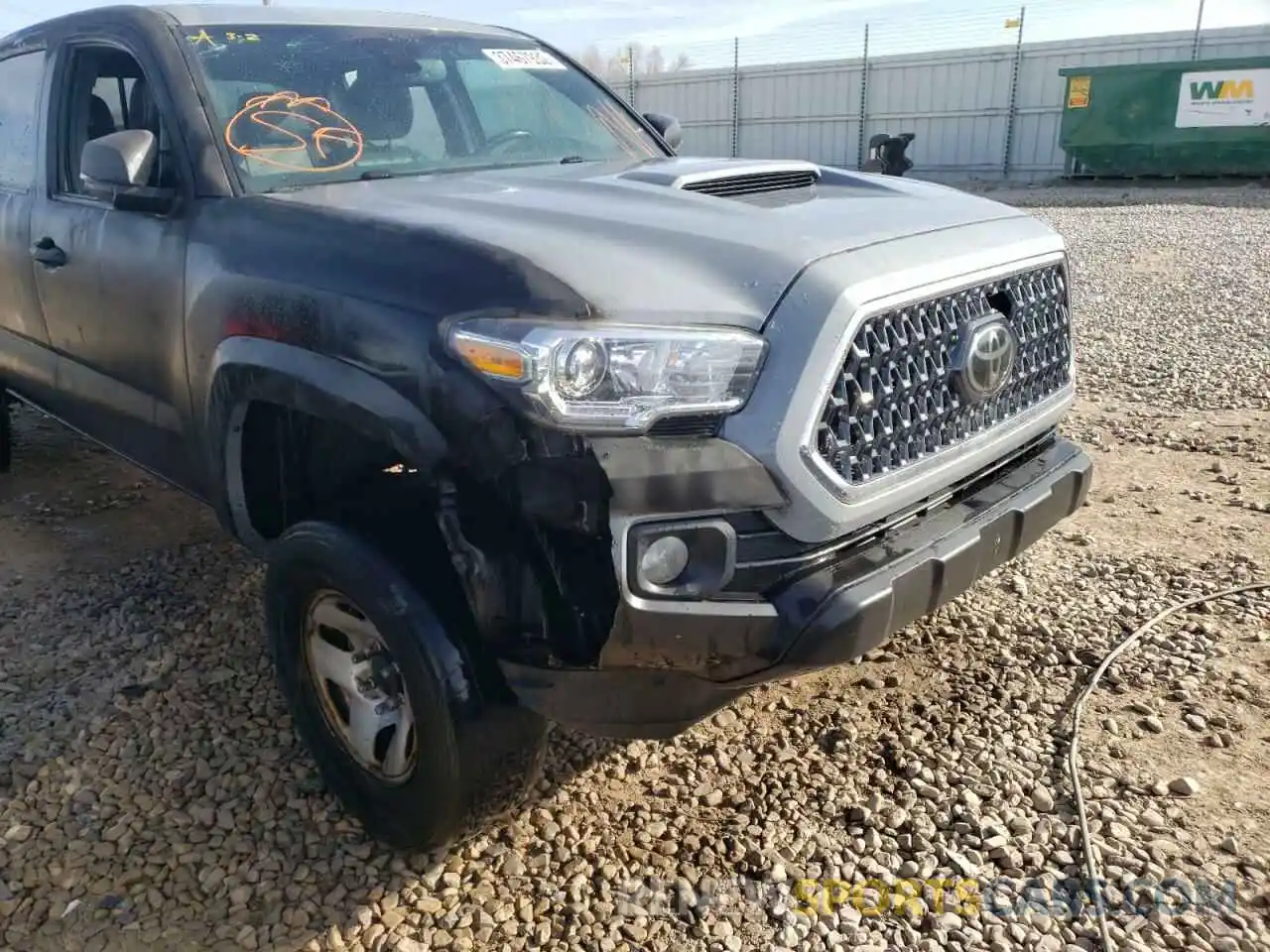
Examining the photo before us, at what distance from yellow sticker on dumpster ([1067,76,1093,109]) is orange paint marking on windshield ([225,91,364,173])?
2195 cm

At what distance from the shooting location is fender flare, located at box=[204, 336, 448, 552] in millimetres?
Answer: 2170

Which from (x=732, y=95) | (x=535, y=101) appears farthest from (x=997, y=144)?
(x=535, y=101)

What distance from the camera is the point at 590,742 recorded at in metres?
3.06

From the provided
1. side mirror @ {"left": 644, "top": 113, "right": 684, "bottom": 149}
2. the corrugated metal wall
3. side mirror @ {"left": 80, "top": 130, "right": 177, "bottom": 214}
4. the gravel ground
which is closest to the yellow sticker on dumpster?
the corrugated metal wall

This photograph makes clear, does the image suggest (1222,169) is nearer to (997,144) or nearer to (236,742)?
(997,144)

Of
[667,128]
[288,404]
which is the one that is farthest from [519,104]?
[288,404]

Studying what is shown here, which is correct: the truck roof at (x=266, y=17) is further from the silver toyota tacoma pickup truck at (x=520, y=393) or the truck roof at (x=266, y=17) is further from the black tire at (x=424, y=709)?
the black tire at (x=424, y=709)

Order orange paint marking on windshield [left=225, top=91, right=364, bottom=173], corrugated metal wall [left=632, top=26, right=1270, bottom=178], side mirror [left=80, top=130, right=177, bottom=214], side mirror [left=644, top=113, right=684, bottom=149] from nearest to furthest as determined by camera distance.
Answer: side mirror [left=80, top=130, right=177, bottom=214], orange paint marking on windshield [left=225, top=91, right=364, bottom=173], side mirror [left=644, top=113, right=684, bottom=149], corrugated metal wall [left=632, top=26, right=1270, bottom=178]

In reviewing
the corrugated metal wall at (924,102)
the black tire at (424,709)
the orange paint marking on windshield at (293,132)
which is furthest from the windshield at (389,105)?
the corrugated metal wall at (924,102)

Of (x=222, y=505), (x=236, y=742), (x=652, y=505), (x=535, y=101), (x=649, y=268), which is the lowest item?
(x=236, y=742)

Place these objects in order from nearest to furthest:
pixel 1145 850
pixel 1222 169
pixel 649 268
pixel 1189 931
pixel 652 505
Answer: pixel 652 505, pixel 649 268, pixel 1189 931, pixel 1145 850, pixel 1222 169

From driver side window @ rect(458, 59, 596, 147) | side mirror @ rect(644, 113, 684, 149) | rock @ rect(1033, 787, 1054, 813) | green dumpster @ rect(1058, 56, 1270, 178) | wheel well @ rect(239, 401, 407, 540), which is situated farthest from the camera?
green dumpster @ rect(1058, 56, 1270, 178)

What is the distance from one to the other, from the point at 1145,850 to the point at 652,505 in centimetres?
157

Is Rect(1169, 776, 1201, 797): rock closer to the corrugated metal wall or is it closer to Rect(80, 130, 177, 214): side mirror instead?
Rect(80, 130, 177, 214): side mirror
